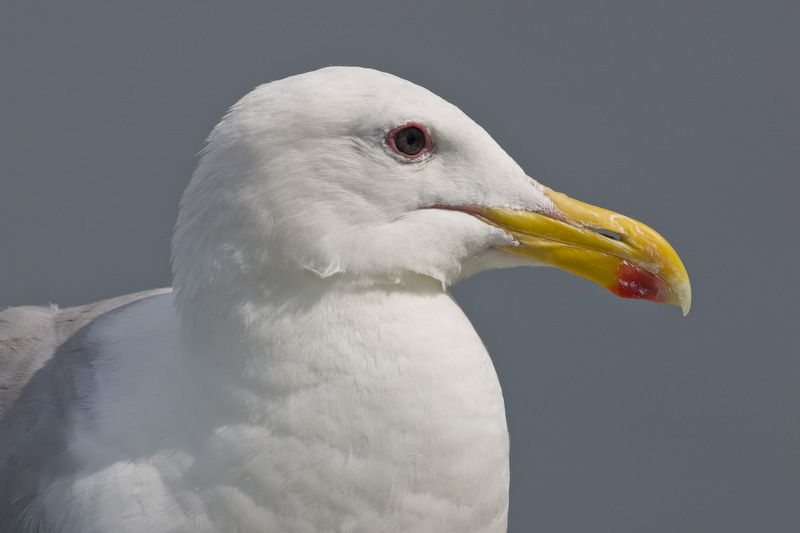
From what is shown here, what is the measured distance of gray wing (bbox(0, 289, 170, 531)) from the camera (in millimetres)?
2172

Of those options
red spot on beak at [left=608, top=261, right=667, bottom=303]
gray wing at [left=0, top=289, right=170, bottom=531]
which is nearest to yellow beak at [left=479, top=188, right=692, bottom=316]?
red spot on beak at [left=608, top=261, right=667, bottom=303]

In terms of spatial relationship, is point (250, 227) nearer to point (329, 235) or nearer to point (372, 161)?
point (329, 235)

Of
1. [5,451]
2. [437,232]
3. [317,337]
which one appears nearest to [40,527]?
[5,451]

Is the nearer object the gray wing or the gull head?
the gull head

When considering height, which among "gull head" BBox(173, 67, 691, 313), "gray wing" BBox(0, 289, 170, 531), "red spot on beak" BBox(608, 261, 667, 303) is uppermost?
"gull head" BBox(173, 67, 691, 313)

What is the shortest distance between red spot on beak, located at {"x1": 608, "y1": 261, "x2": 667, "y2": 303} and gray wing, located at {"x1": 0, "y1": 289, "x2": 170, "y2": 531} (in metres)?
1.19

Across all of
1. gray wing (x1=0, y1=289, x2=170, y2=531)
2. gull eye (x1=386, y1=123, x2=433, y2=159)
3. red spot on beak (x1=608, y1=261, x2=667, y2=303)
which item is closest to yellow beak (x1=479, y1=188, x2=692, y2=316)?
red spot on beak (x1=608, y1=261, x2=667, y2=303)

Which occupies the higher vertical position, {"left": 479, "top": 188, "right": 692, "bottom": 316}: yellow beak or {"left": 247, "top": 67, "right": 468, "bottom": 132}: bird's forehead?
{"left": 247, "top": 67, "right": 468, "bottom": 132}: bird's forehead

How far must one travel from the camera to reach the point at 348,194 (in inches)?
77.2

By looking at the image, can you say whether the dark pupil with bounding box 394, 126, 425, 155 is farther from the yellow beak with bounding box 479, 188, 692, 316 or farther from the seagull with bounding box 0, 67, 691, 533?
the yellow beak with bounding box 479, 188, 692, 316

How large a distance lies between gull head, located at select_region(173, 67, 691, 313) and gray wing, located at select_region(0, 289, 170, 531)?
0.43 m

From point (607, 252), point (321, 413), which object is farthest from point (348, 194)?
point (607, 252)

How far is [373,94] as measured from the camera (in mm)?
1982

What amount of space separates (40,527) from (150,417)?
0.36 metres
